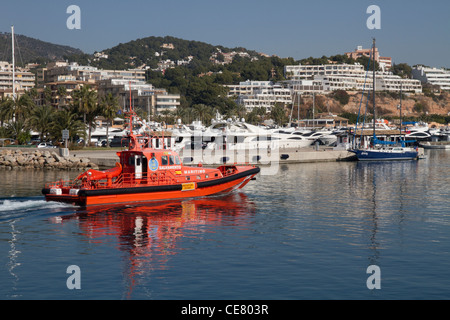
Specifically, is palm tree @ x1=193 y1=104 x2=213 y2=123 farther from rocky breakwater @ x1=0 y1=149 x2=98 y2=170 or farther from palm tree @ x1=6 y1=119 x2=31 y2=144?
rocky breakwater @ x1=0 y1=149 x2=98 y2=170

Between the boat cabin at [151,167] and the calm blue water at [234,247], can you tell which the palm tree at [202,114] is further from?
the boat cabin at [151,167]

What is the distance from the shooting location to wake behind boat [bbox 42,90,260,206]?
31828mm

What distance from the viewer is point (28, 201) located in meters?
32.8

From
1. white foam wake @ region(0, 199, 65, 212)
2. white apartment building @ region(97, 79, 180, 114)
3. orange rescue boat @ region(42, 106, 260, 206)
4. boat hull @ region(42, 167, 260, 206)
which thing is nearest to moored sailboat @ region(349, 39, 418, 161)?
boat hull @ region(42, 167, 260, 206)

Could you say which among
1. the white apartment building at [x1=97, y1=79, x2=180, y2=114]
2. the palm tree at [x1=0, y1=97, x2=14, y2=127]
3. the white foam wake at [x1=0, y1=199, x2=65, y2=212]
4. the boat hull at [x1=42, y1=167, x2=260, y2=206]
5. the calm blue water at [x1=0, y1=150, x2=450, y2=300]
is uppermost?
the white apartment building at [x1=97, y1=79, x2=180, y2=114]

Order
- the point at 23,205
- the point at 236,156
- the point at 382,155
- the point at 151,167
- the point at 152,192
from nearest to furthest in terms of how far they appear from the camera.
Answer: the point at 23,205 → the point at 152,192 → the point at 151,167 → the point at 236,156 → the point at 382,155

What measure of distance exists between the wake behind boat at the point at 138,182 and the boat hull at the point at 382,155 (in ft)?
131

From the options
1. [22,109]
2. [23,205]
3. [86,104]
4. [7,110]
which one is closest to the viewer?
[23,205]

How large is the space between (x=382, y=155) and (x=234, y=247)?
5415cm

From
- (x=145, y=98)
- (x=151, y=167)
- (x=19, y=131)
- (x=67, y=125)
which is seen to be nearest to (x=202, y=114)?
(x=145, y=98)

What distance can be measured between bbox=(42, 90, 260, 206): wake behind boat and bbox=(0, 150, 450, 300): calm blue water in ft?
2.44

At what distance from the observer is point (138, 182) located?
3397 cm

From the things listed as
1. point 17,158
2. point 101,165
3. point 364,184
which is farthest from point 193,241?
point 17,158

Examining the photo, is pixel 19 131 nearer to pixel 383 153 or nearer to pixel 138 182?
→ pixel 383 153
